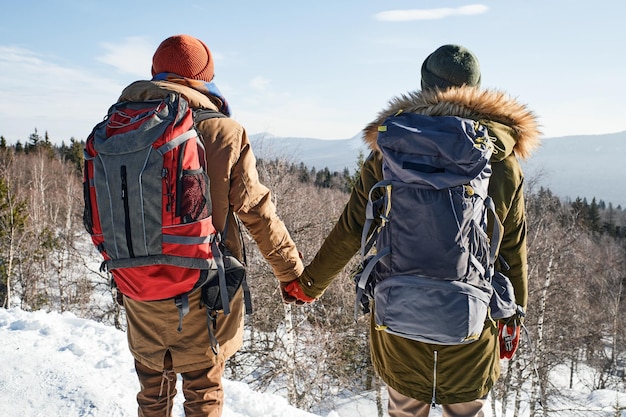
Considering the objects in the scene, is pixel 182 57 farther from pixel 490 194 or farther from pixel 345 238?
pixel 490 194

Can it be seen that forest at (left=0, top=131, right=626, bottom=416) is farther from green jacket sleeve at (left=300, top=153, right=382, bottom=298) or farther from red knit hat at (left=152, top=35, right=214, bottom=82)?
red knit hat at (left=152, top=35, right=214, bottom=82)

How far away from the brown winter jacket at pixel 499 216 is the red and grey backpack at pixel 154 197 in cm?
76

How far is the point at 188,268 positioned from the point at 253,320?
12469 millimetres

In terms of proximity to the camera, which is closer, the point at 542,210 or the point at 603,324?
the point at 542,210

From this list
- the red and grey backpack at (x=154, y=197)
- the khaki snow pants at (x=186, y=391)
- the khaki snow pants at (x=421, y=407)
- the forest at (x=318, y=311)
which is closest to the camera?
the red and grey backpack at (x=154, y=197)

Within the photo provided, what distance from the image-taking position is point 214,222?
1947mm

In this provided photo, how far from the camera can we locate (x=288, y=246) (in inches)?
88.3

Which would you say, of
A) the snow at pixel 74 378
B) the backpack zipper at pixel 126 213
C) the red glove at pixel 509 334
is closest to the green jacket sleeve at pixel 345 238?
the red glove at pixel 509 334

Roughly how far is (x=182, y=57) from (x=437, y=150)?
1.27 metres

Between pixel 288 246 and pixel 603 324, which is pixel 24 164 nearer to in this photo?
pixel 288 246

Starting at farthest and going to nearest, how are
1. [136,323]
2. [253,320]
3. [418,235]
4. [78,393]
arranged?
[253,320] < [78,393] < [136,323] < [418,235]

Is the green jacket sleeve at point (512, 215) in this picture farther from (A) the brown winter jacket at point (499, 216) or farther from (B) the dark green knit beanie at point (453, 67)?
(B) the dark green knit beanie at point (453, 67)

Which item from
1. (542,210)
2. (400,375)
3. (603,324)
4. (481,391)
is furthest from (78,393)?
(603,324)

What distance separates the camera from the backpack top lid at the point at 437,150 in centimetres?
158
